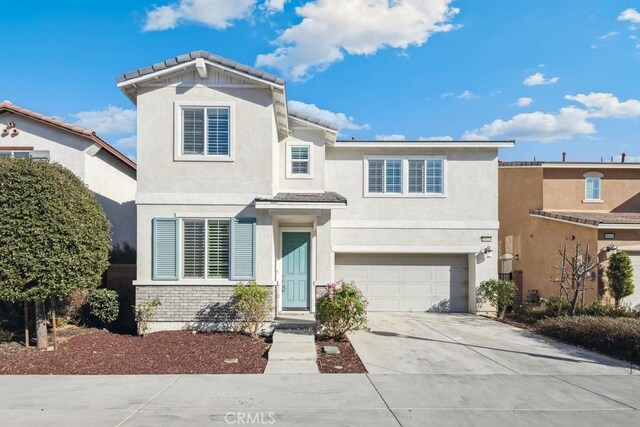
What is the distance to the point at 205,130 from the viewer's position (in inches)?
467

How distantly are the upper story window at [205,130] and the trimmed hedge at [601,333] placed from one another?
926 cm

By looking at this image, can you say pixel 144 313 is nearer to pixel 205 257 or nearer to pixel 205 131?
pixel 205 257

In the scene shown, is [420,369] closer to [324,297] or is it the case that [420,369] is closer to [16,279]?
[324,297]

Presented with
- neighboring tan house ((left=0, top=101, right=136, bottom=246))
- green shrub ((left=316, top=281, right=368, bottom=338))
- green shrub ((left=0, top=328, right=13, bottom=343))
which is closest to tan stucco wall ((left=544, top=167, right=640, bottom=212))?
green shrub ((left=316, top=281, right=368, bottom=338))

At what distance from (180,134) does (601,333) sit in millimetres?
10790

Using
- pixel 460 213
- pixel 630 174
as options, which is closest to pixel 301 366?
pixel 460 213

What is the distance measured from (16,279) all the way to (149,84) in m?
5.36

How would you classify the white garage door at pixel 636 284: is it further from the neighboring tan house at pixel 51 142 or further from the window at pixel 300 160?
the neighboring tan house at pixel 51 142

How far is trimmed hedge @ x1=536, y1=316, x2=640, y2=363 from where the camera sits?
389 inches

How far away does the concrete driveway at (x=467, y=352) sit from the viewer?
29.2 feet

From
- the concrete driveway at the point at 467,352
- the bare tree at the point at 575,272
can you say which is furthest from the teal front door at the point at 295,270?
the bare tree at the point at 575,272

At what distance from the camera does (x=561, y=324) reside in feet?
39.2

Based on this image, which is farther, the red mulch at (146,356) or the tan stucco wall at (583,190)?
the tan stucco wall at (583,190)

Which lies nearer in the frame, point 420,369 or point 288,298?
point 420,369
